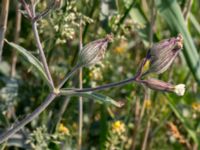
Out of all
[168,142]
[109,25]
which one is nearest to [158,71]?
[109,25]

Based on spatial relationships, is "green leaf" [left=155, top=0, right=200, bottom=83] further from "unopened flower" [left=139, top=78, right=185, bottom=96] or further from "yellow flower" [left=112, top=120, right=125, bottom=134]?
"unopened flower" [left=139, top=78, right=185, bottom=96]

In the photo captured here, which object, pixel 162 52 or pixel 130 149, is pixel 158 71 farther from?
pixel 130 149

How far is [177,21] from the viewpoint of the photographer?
1.46 meters

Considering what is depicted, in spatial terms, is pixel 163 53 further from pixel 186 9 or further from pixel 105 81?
pixel 105 81

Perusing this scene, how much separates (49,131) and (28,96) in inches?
11.5

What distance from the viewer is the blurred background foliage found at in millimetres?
1429

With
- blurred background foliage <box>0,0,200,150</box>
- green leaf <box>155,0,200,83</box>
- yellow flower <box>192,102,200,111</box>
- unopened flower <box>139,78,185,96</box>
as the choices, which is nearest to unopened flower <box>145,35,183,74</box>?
unopened flower <box>139,78,185,96</box>

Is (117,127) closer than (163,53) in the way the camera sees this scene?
No

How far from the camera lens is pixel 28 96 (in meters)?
1.75

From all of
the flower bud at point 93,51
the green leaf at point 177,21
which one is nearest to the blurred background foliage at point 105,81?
the green leaf at point 177,21

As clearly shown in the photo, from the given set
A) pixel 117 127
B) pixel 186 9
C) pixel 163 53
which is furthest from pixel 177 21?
pixel 163 53

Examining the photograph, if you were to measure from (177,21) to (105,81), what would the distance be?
504 mm

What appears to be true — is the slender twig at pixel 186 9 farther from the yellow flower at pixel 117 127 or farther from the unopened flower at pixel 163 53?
the unopened flower at pixel 163 53

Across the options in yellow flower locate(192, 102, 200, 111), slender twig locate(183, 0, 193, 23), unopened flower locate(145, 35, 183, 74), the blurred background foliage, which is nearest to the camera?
unopened flower locate(145, 35, 183, 74)
